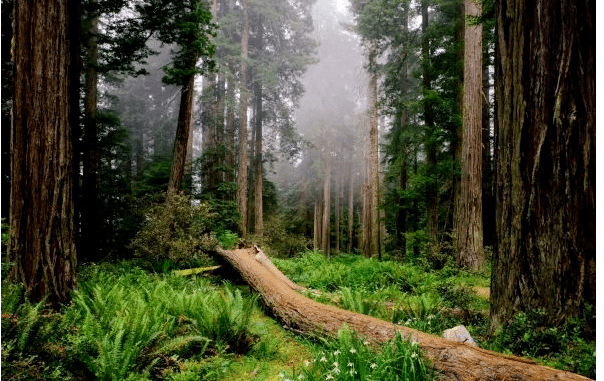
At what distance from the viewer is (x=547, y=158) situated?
3.17m

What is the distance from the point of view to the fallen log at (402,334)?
2.60 m

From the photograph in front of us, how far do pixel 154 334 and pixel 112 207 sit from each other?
11.1 m

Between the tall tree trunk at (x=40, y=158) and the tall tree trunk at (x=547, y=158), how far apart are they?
19.5 feet

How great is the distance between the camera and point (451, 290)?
580 cm

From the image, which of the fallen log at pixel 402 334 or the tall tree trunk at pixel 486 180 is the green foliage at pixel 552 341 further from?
the tall tree trunk at pixel 486 180

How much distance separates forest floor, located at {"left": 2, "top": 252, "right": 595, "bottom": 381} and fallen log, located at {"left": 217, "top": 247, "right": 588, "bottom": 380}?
0.17m

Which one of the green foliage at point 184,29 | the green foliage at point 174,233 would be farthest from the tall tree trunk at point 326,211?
the green foliage at point 184,29

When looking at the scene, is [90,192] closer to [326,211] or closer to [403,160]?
[403,160]

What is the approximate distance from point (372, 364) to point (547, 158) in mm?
2517

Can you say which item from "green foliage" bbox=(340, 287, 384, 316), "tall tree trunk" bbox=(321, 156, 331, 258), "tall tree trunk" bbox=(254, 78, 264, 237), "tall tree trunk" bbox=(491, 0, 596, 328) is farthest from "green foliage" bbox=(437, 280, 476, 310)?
"tall tree trunk" bbox=(321, 156, 331, 258)

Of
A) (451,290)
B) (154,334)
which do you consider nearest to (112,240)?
(154,334)

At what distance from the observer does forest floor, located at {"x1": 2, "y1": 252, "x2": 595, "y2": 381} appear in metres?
3.07

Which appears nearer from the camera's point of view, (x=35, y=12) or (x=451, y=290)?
(x=35, y=12)

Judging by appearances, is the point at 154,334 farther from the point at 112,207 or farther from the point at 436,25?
the point at 436,25
